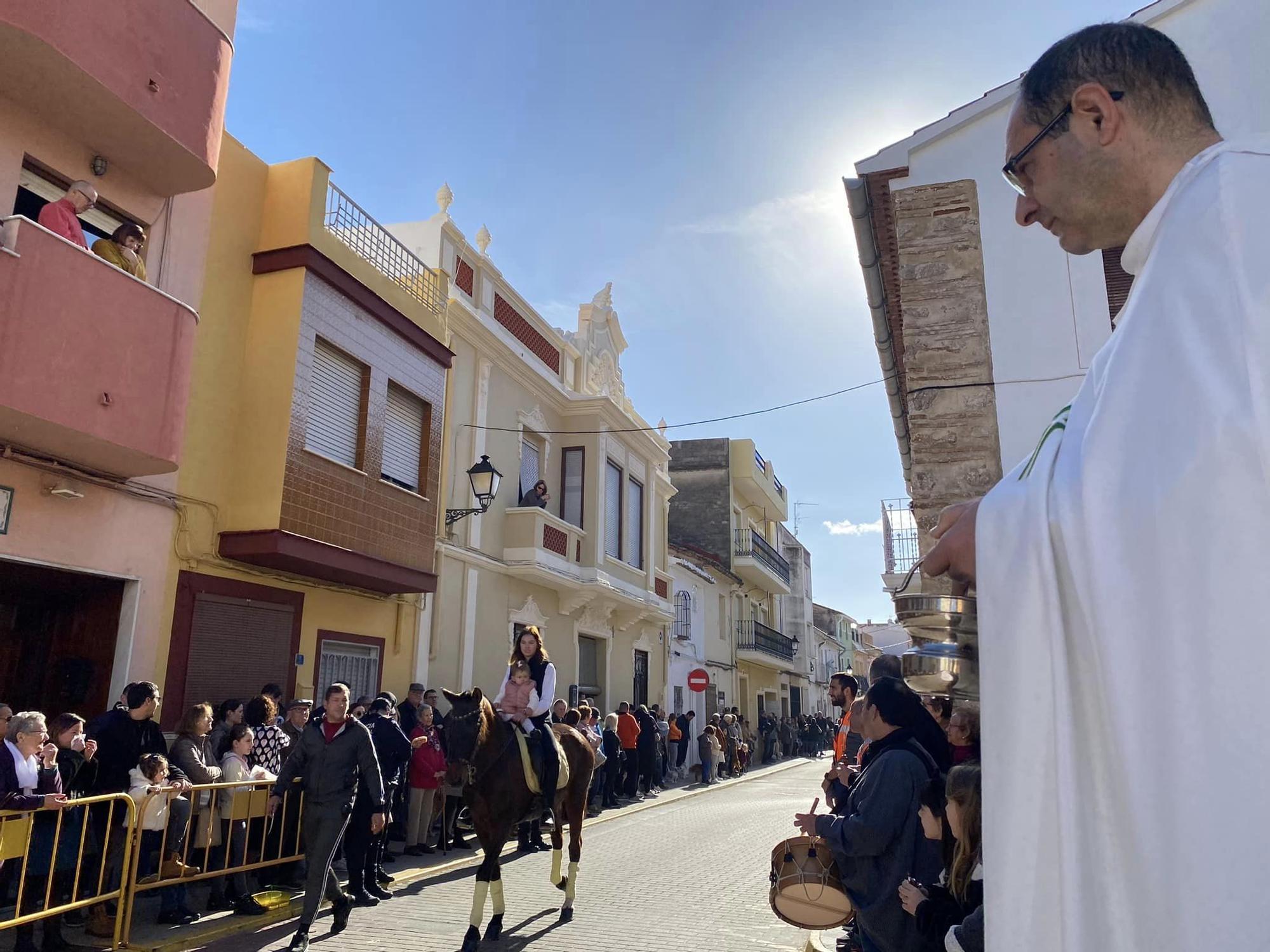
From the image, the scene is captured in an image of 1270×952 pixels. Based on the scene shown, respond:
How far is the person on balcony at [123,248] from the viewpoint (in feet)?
29.0

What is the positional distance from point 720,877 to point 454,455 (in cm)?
862

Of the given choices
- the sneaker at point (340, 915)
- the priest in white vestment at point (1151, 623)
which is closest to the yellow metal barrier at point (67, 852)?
the sneaker at point (340, 915)

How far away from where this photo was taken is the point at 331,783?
288 inches

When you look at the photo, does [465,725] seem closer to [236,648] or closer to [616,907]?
[616,907]

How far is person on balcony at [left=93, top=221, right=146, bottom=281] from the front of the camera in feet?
29.0

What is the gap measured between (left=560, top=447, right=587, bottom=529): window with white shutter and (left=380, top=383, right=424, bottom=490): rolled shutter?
18.6 feet

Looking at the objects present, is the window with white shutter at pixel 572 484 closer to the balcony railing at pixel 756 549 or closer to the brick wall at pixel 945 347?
the brick wall at pixel 945 347

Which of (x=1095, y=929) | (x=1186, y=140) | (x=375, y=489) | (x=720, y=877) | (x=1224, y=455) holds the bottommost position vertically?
(x=720, y=877)

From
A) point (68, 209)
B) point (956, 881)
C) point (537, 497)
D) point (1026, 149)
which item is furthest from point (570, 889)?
point (537, 497)

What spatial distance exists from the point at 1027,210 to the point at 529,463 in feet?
57.8

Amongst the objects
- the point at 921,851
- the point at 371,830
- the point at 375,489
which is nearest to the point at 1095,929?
the point at 921,851

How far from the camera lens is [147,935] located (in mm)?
6977

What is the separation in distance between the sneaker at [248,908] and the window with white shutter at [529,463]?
1093 cm

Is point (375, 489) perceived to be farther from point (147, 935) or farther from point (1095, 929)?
point (1095, 929)
